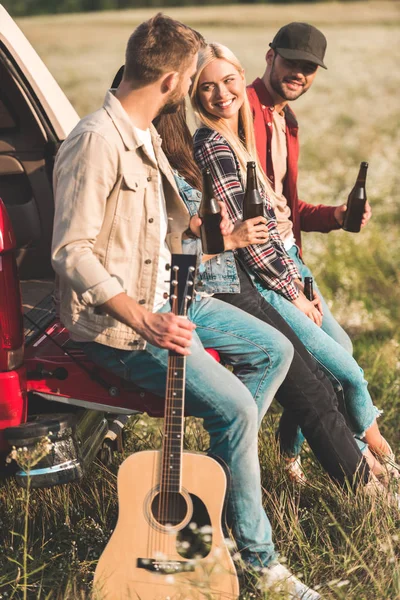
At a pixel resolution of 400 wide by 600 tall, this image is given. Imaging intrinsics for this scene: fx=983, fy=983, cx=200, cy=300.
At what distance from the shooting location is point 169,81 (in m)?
3.31

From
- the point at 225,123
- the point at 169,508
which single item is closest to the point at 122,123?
the point at 225,123

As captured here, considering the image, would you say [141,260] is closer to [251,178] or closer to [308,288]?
[251,178]

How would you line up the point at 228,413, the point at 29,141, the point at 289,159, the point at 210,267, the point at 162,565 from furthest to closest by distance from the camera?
the point at 29,141 → the point at 289,159 → the point at 210,267 → the point at 228,413 → the point at 162,565

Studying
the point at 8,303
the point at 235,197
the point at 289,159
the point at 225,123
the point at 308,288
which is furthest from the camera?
the point at 289,159

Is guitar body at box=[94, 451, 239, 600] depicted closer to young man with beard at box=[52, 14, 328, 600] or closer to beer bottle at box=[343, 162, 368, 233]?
young man with beard at box=[52, 14, 328, 600]

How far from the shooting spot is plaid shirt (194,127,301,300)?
4.04 metres

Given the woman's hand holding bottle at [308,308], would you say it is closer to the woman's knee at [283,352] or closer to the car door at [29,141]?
the woman's knee at [283,352]

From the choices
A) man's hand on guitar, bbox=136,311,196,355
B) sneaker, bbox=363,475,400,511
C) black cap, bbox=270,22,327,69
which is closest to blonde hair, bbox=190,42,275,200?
black cap, bbox=270,22,327,69

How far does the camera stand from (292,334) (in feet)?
12.9

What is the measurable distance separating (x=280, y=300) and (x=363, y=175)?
738 millimetres

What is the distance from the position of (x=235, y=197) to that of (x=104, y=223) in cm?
89

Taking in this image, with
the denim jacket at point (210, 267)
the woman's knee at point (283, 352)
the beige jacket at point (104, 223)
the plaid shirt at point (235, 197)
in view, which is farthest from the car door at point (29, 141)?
the woman's knee at point (283, 352)

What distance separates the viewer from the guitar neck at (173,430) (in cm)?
329

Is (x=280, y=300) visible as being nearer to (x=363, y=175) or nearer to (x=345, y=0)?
(x=363, y=175)
